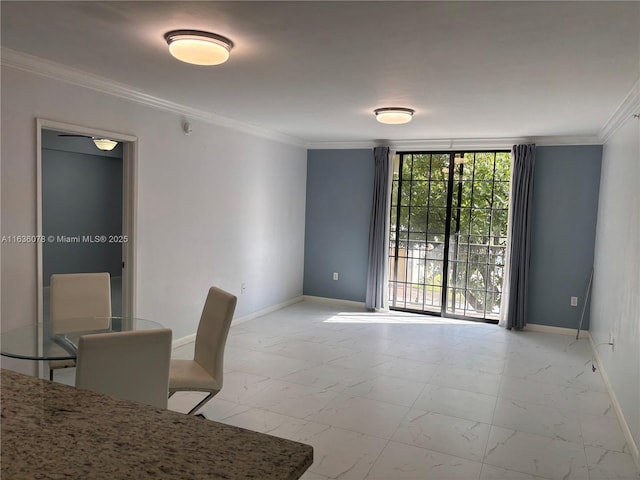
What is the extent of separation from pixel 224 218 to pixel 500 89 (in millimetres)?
3259

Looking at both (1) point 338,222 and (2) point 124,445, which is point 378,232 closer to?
(1) point 338,222

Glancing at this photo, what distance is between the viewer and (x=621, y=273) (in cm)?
386

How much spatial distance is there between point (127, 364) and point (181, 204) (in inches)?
114

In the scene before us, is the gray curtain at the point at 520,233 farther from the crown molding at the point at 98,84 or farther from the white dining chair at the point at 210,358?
the white dining chair at the point at 210,358

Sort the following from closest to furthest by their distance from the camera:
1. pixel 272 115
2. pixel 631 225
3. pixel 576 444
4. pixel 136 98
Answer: pixel 576 444, pixel 631 225, pixel 136 98, pixel 272 115

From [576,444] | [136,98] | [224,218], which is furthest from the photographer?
[224,218]

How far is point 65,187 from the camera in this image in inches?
303

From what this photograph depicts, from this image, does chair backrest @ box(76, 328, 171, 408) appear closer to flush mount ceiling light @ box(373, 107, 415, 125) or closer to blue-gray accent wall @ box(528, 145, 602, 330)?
flush mount ceiling light @ box(373, 107, 415, 125)

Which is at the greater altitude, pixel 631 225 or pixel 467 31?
pixel 467 31

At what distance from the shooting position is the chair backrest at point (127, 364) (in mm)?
2053

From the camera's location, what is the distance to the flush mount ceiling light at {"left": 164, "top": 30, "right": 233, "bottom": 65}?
8.73 feet

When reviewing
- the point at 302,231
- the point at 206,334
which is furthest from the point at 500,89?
the point at 302,231

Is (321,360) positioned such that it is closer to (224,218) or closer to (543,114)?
(224,218)

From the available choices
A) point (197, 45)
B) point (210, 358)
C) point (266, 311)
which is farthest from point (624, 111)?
point (266, 311)
